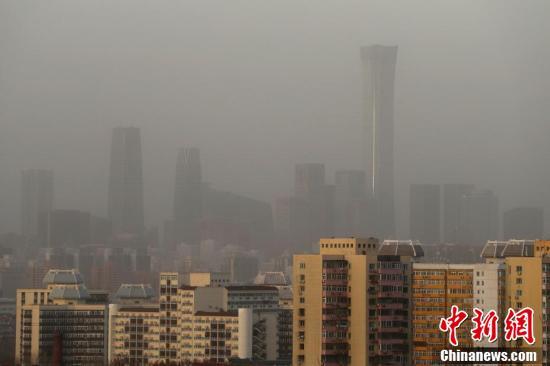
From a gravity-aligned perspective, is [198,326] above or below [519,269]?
A: below

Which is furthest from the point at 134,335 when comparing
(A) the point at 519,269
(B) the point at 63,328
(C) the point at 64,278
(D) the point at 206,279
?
(A) the point at 519,269

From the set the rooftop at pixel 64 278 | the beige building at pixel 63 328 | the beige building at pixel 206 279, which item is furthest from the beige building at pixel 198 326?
the rooftop at pixel 64 278

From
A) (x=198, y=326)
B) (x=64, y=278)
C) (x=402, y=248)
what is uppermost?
(x=402, y=248)

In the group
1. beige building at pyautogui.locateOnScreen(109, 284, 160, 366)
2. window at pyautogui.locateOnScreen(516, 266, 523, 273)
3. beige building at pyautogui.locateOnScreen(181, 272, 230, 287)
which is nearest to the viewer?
window at pyautogui.locateOnScreen(516, 266, 523, 273)

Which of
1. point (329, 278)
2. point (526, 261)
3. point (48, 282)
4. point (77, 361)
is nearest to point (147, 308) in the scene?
point (77, 361)

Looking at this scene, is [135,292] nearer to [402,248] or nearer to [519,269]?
[402,248]

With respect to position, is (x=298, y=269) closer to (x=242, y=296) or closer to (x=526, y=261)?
(x=526, y=261)

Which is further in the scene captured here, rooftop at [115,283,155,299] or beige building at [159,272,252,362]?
rooftop at [115,283,155,299]

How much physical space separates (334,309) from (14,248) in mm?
11332

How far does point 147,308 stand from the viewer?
25.6m

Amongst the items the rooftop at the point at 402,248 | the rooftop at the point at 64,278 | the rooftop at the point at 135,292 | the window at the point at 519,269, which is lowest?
the rooftop at the point at 135,292

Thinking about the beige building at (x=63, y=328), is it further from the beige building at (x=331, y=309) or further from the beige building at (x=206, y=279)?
the beige building at (x=331, y=309)

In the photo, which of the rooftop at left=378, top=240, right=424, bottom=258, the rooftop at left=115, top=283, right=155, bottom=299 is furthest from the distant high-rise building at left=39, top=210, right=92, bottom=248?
the rooftop at left=378, top=240, right=424, bottom=258

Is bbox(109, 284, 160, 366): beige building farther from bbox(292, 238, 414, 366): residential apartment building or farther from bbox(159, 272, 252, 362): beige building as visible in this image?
bbox(292, 238, 414, 366): residential apartment building
